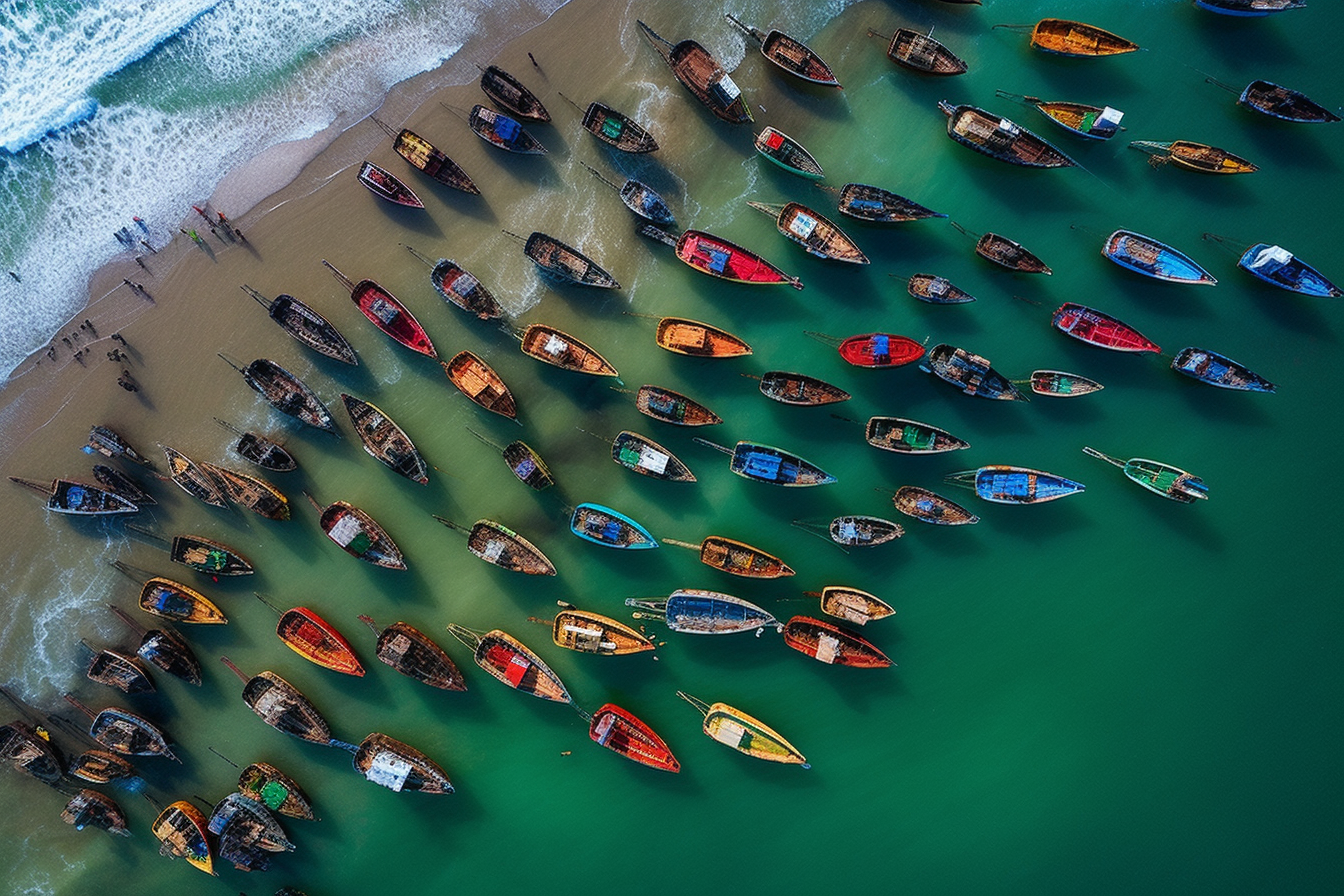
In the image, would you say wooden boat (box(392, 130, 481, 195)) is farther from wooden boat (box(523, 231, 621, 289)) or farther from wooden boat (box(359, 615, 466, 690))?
wooden boat (box(359, 615, 466, 690))

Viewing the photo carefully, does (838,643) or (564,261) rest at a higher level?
(564,261)

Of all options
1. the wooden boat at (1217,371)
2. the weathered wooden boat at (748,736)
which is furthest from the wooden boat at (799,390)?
the wooden boat at (1217,371)

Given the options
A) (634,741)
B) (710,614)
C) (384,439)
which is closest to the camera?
(384,439)

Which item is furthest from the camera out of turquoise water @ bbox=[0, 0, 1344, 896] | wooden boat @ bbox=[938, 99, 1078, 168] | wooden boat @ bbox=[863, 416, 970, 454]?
turquoise water @ bbox=[0, 0, 1344, 896]

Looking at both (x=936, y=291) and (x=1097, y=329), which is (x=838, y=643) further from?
(x=1097, y=329)

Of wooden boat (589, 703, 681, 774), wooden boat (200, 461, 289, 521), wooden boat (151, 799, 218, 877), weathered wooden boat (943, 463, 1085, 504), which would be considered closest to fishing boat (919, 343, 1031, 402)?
weathered wooden boat (943, 463, 1085, 504)

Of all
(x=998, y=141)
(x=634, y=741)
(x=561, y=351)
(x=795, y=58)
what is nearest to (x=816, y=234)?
(x=795, y=58)
